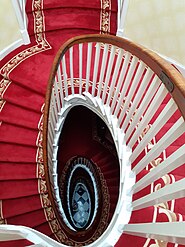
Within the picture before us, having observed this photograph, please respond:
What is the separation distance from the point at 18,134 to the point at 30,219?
1.01 metres

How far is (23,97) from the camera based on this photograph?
4820 mm

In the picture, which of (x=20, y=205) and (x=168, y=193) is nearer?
(x=168, y=193)

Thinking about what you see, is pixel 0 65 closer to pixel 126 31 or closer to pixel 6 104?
pixel 6 104

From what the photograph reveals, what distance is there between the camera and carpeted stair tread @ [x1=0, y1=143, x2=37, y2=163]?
174 inches

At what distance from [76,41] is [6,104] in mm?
1781

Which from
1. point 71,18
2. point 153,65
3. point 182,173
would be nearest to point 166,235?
point 153,65

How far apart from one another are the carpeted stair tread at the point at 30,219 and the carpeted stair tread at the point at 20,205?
0.05m

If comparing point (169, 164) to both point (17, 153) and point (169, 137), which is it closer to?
point (169, 137)

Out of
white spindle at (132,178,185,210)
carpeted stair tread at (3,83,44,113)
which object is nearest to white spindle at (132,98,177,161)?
white spindle at (132,178,185,210)

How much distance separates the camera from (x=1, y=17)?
5.38 meters

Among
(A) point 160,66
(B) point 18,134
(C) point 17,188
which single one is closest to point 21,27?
(B) point 18,134

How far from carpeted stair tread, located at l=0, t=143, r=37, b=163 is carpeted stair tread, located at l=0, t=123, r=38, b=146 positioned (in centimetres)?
6

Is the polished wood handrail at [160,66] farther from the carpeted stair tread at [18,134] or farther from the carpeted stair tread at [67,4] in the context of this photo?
the carpeted stair tread at [67,4]

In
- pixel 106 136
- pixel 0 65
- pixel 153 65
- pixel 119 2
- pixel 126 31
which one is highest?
pixel 119 2
